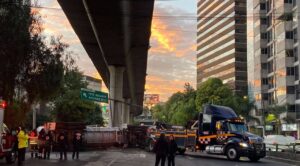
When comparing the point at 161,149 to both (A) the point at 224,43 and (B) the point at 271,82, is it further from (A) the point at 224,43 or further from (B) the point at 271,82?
(A) the point at 224,43

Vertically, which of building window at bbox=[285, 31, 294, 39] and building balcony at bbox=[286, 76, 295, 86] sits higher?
building window at bbox=[285, 31, 294, 39]

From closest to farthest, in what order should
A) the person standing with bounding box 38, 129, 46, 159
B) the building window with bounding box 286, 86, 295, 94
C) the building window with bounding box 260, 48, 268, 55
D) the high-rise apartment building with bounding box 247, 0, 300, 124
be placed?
1. the person standing with bounding box 38, 129, 46, 159
2. the high-rise apartment building with bounding box 247, 0, 300, 124
3. the building window with bounding box 286, 86, 295, 94
4. the building window with bounding box 260, 48, 268, 55

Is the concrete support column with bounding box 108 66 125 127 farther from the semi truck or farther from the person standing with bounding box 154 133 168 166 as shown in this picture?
the person standing with bounding box 154 133 168 166

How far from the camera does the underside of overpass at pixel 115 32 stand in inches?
1241

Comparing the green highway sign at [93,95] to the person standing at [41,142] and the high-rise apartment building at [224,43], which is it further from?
the high-rise apartment building at [224,43]

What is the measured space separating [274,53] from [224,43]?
60.8m

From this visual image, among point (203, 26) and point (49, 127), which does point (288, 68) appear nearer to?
point (49, 127)

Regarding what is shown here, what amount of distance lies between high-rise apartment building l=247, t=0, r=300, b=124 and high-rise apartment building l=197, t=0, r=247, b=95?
27.3 meters

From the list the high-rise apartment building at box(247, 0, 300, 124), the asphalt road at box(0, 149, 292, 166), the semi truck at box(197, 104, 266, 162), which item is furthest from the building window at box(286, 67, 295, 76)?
the asphalt road at box(0, 149, 292, 166)

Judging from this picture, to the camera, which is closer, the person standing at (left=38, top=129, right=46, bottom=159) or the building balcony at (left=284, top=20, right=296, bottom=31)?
the person standing at (left=38, top=129, right=46, bottom=159)

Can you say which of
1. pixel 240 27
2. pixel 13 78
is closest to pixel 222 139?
pixel 13 78

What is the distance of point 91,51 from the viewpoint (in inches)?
2039

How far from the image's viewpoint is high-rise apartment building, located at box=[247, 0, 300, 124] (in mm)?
87000

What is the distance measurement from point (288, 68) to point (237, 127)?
5799cm
